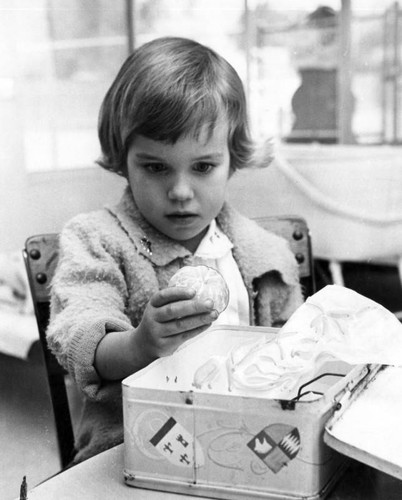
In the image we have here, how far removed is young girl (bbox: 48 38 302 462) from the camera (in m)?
0.86

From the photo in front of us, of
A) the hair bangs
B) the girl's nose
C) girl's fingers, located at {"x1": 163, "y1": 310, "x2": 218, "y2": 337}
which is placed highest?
the hair bangs

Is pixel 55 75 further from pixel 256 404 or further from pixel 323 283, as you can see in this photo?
pixel 256 404

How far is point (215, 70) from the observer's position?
1.02 m

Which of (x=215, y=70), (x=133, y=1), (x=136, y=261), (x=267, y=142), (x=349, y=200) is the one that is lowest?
(x=349, y=200)

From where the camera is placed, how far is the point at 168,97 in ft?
3.10

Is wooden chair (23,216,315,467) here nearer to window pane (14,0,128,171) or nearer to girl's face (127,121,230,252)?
girl's face (127,121,230,252)

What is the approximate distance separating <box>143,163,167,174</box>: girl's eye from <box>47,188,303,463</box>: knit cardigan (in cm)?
9

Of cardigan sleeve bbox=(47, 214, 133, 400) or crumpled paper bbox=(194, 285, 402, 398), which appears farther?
cardigan sleeve bbox=(47, 214, 133, 400)

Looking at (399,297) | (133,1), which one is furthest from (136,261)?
(399,297)

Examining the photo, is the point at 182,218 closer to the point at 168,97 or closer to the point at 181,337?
the point at 168,97

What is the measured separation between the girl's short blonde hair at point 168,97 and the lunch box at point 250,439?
43 centimetres

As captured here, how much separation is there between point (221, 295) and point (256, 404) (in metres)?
0.15

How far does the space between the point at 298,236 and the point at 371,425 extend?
656mm

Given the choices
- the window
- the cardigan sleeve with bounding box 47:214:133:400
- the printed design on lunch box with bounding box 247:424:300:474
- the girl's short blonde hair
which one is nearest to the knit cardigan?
the cardigan sleeve with bounding box 47:214:133:400
